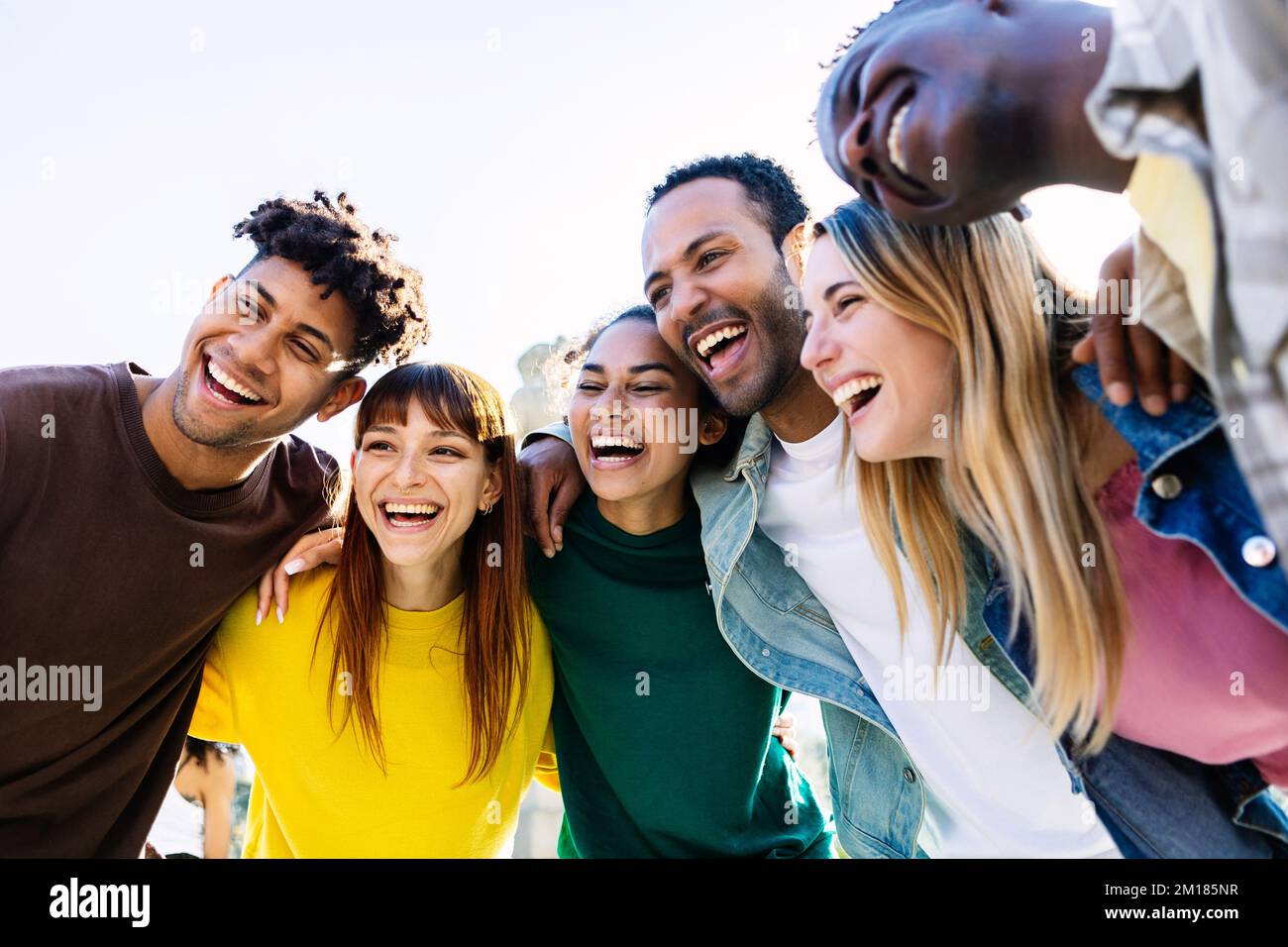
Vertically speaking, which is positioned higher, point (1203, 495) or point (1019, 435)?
point (1019, 435)

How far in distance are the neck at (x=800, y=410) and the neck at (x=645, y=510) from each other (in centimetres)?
46

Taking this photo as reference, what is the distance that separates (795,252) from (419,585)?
2.16m

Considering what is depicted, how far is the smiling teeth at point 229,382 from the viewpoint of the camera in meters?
3.45

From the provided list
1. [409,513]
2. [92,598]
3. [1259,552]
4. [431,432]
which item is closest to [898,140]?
[1259,552]

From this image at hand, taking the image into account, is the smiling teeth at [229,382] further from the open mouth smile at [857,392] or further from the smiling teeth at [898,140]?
the smiling teeth at [898,140]

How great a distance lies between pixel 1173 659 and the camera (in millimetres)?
2396

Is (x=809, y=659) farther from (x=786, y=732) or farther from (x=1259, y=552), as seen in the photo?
(x=1259, y=552)

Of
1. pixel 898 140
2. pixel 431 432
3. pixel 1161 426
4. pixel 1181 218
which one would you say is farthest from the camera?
pixel 431 432

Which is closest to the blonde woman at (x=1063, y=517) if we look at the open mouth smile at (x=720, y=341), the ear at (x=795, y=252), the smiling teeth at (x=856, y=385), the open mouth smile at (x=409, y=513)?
the smiling teeth at (x=856, y=385)

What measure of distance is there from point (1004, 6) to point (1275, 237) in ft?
3.34

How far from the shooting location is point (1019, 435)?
8.07 feet

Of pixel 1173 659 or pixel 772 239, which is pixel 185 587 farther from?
pixel 1173 659

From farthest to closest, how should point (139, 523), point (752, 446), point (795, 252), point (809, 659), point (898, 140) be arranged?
point (795, 252) → point (752, 446) → point (809, 659) → point (139, 523) → point (898, 140)
